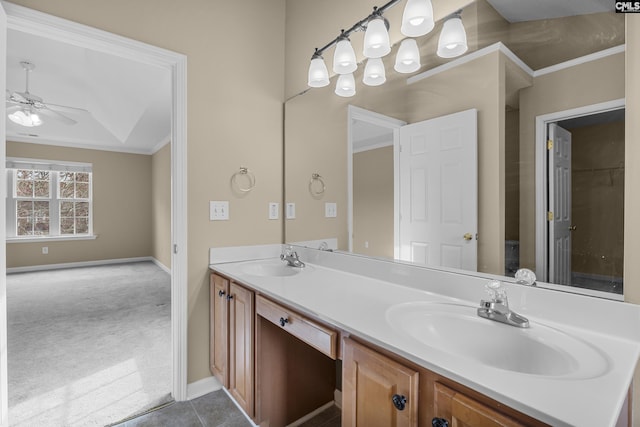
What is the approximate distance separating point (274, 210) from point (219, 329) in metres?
0.84

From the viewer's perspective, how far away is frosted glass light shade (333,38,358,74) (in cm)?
166

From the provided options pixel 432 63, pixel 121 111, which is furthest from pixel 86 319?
pixel 432 63

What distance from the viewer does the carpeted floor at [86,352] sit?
178 cm

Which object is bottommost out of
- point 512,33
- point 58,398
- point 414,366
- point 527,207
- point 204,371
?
point 58,398

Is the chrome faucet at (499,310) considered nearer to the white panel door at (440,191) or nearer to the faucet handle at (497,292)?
the faucet handle at (497,292)

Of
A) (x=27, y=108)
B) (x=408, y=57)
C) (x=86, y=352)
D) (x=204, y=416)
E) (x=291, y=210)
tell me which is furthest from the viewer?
(x=27, y=108)

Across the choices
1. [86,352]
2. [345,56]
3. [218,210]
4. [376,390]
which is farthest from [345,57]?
[86,352]

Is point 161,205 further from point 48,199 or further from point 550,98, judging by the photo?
point 550,98

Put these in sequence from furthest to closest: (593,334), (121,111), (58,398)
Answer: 1. (121,111)
2. (58,398)
3. (593,334)

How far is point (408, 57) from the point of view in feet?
4.68

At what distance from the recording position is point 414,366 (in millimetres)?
778

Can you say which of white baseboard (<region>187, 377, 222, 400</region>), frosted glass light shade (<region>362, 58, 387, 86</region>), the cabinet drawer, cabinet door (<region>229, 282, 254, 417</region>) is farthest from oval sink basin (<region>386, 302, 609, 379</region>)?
white baseboard (<region>187, 377, 222, 400</region>)

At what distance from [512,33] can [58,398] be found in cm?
294

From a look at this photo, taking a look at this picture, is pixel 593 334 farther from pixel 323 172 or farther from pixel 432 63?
pixel 323 172
